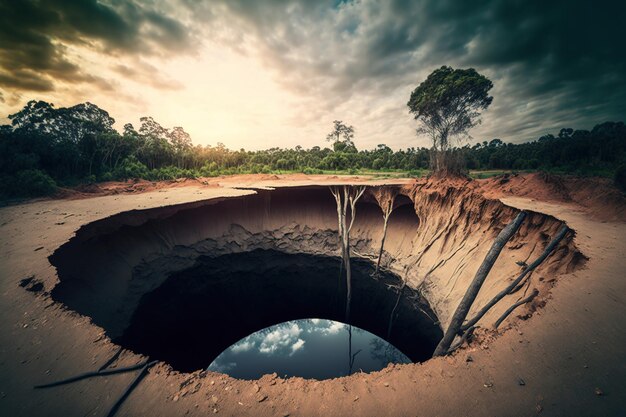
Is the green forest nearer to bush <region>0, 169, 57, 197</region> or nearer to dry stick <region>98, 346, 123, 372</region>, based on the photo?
bush <region>0, 169, 57, 197</region>

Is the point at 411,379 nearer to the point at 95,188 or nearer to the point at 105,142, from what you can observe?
the point at 95,188

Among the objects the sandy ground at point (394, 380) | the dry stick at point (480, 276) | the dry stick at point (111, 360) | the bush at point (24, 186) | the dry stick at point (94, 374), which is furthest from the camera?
the bush at point (24, 186)

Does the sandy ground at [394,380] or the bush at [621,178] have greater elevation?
the bush at [621,178]

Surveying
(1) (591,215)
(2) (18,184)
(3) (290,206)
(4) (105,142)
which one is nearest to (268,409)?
(1) (591,215)

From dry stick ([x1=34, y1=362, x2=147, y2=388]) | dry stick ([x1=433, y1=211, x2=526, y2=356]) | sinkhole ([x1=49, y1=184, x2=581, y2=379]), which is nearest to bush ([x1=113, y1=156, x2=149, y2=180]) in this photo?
sinkhole ([x1=49, y1=184, x2=581, y2=379])

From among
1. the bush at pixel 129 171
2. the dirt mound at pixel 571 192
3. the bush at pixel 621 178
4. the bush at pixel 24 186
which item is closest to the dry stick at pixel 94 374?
the dirt mound at pixel 571 192

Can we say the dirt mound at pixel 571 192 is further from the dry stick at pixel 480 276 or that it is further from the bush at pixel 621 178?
the dry stick at pixel 480 276
